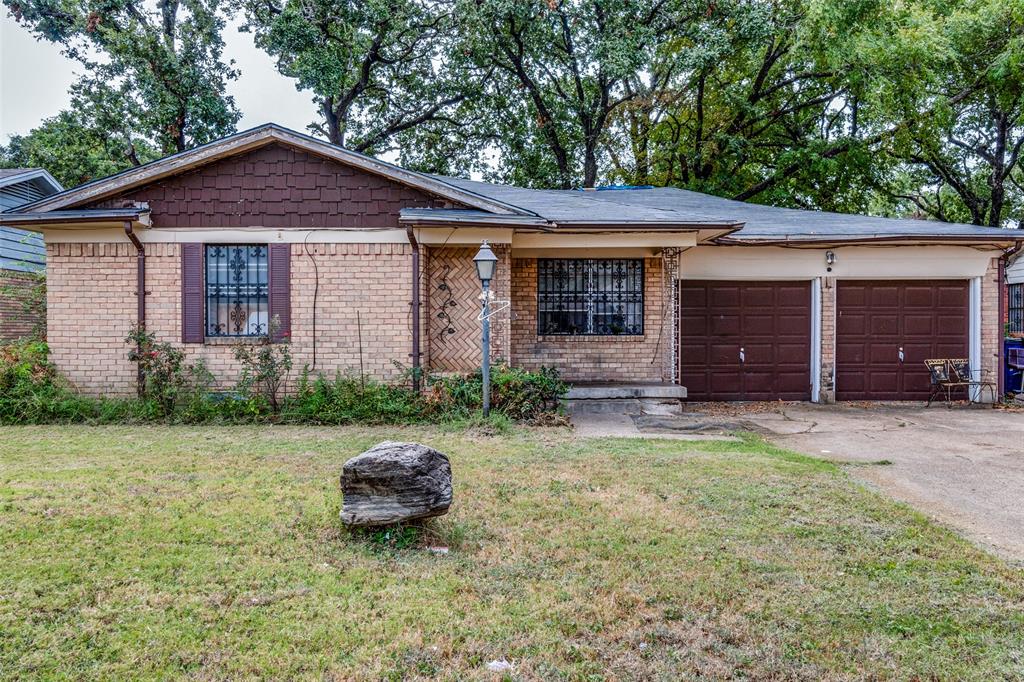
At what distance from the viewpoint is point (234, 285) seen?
915 centimetres

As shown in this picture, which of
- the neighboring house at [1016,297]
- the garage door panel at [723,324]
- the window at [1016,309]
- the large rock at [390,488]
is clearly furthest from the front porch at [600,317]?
the window at [1016,309]

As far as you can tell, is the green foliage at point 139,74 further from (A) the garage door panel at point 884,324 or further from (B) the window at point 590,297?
(A) the garage door panel at point 884,324

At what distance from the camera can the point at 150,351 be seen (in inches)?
340

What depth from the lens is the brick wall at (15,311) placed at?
1286 cm

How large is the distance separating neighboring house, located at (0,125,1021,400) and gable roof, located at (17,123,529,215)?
0.10 ft

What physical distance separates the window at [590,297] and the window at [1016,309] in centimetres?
1172

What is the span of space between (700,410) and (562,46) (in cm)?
1303

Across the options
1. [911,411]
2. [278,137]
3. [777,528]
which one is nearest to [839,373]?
[911,411]

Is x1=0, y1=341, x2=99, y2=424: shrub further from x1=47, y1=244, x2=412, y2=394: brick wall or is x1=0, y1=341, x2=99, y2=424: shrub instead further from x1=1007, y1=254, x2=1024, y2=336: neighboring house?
x1=1007, y1=254, x2=1024, y2=336: neighboring house

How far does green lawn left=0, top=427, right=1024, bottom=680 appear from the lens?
254 cm

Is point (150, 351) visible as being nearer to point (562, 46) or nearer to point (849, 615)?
point (849, 615)

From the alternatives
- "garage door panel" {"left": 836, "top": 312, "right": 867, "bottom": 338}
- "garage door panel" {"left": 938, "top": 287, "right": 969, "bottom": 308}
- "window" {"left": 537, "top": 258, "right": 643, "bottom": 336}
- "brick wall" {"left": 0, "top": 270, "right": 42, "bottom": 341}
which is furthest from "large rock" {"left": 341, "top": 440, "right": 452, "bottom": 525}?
"brick wall" {"left": 0, "top": 270, "right": 42, "bottom": 341}

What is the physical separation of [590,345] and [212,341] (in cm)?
594

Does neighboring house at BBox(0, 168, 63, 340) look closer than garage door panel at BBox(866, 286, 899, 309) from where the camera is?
No
